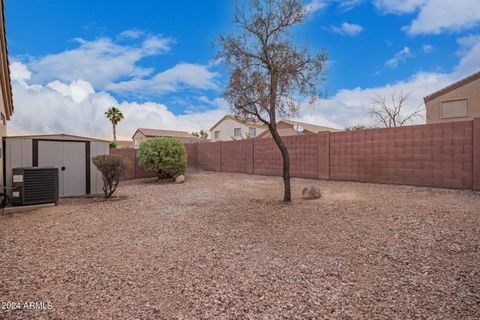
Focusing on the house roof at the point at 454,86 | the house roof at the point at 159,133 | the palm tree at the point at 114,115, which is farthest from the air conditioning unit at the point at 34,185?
the palm tree at the point at 114,115

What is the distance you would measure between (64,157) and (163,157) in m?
4.65

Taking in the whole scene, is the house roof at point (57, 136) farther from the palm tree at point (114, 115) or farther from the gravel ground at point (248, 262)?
the palm tree at point (114, 115)

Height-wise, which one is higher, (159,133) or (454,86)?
(454,86)

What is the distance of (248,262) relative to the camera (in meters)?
3.28

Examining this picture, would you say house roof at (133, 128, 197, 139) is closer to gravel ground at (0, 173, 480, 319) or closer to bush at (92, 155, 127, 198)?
bush at (92, 155, 127, 198)

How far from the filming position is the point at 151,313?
2215 mm

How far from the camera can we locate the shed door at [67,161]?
25.1 ft

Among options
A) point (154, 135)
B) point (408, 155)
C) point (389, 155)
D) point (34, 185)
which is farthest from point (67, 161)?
point (154, 135)

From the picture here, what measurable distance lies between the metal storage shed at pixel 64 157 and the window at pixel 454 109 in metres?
18.5

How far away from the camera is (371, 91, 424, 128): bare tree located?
17.5 metres

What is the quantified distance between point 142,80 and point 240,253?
38.5 ft

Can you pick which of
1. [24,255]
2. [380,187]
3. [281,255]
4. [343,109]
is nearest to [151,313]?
[281,255]

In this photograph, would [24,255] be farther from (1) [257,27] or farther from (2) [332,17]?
(2) [332,17]

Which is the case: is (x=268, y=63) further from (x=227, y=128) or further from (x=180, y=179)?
(x=227, y=128)
